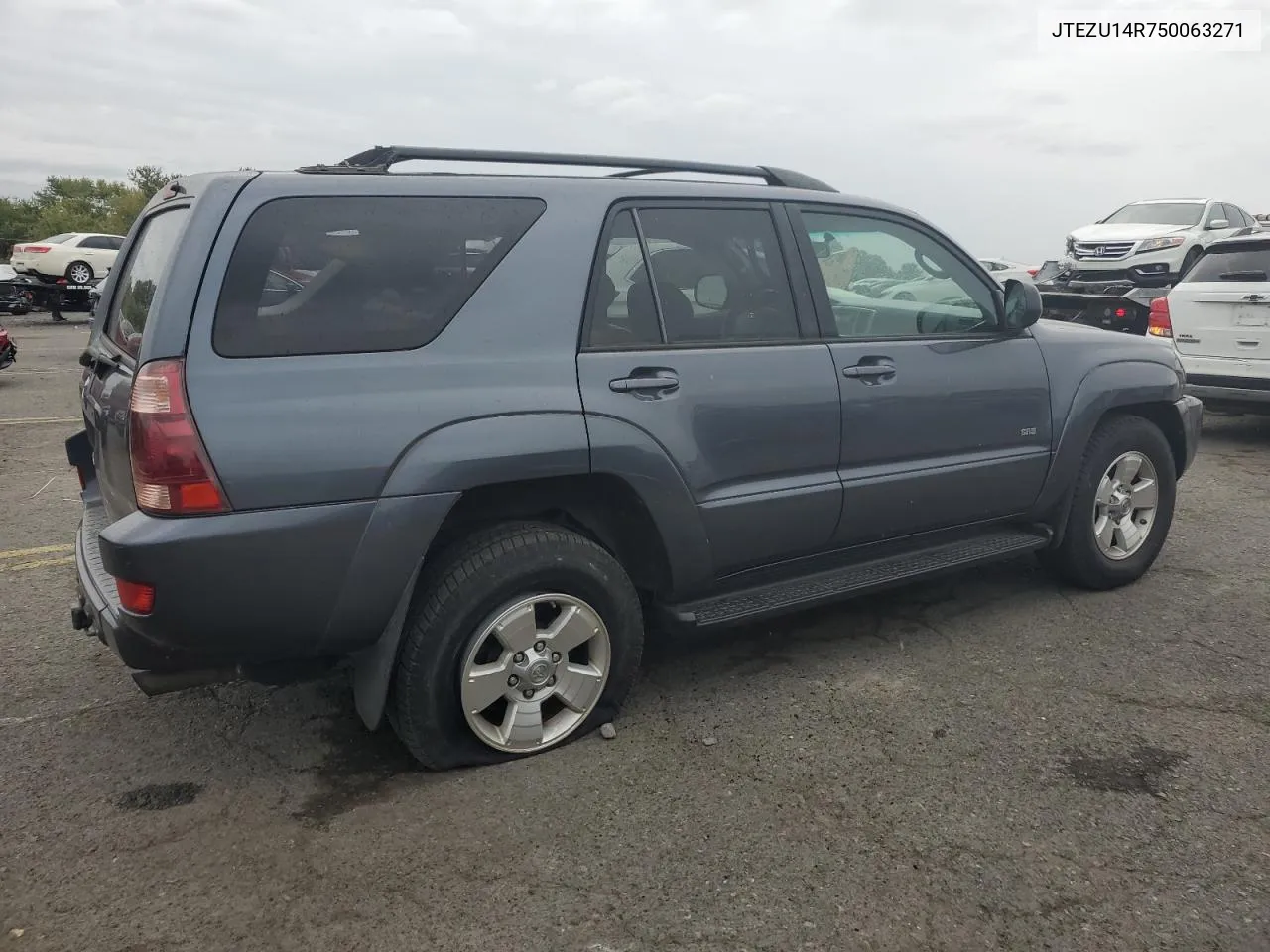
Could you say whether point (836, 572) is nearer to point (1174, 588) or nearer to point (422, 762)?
point (422, 762)

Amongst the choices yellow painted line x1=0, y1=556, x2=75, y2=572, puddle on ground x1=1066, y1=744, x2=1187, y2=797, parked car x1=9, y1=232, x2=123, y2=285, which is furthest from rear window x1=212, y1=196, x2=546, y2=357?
parked car x1=9, y1=232, x2=123, y2=285

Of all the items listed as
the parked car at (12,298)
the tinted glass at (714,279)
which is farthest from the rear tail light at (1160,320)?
the parked car at (12,298)

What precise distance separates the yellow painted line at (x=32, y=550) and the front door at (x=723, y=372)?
3.47 meters

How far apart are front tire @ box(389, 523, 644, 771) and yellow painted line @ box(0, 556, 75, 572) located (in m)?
2.91

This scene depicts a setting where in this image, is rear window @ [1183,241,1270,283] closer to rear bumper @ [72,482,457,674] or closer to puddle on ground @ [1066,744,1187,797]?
puddle on ground @ [1066,744,1187,797]

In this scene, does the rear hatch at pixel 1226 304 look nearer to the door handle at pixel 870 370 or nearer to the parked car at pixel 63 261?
the door handle at pixel 870 370

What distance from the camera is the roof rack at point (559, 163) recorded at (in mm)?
3146

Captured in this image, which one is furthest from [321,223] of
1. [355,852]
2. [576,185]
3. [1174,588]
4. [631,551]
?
[1174,588]

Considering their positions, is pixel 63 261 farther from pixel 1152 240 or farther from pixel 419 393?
pixel 419 393

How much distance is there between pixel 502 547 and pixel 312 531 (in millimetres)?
552

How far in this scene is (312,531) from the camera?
259cm

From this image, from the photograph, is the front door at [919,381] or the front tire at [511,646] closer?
the front tire at [511,646]

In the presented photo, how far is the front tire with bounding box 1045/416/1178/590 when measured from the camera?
4332 mm

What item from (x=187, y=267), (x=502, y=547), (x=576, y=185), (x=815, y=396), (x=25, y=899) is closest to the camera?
(x=25, y=899)
